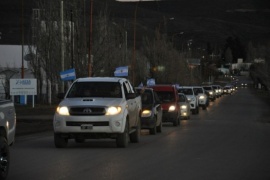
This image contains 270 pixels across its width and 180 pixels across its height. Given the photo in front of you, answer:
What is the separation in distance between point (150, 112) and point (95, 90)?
585cm

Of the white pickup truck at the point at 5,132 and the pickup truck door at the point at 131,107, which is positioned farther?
the pickup truck door at the point at 131,107

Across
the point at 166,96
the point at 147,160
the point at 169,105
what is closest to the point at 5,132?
the point at 147,160

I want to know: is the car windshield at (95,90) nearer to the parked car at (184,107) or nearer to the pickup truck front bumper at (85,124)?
the pickup truck front bumper at (85,124)

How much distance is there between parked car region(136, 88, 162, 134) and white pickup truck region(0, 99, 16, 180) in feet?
40.6

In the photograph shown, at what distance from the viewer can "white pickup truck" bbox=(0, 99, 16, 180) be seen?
13172 mm

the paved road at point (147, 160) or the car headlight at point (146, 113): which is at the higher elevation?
the car headlight at point (146, 113)

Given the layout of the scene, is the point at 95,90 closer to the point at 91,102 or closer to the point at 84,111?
the point at 91,102

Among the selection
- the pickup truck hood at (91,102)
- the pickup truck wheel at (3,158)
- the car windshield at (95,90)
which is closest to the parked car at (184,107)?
the car windshield at (95,90)

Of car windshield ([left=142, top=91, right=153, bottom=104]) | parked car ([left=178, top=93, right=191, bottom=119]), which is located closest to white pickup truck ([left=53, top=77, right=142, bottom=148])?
car windshield ([left=142, top=91, right=153, bottom=104])

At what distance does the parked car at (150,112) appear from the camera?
26516mm

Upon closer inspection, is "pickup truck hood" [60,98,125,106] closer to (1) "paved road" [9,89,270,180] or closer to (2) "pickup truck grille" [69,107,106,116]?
(2) "pickup truck grille" [69,107,106,116]

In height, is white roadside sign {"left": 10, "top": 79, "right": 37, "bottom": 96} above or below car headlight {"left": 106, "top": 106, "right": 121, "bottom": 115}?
below

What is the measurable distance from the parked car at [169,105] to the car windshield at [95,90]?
11.9 metres

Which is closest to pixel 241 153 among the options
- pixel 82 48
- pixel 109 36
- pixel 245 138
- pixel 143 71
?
pixel 245 138
